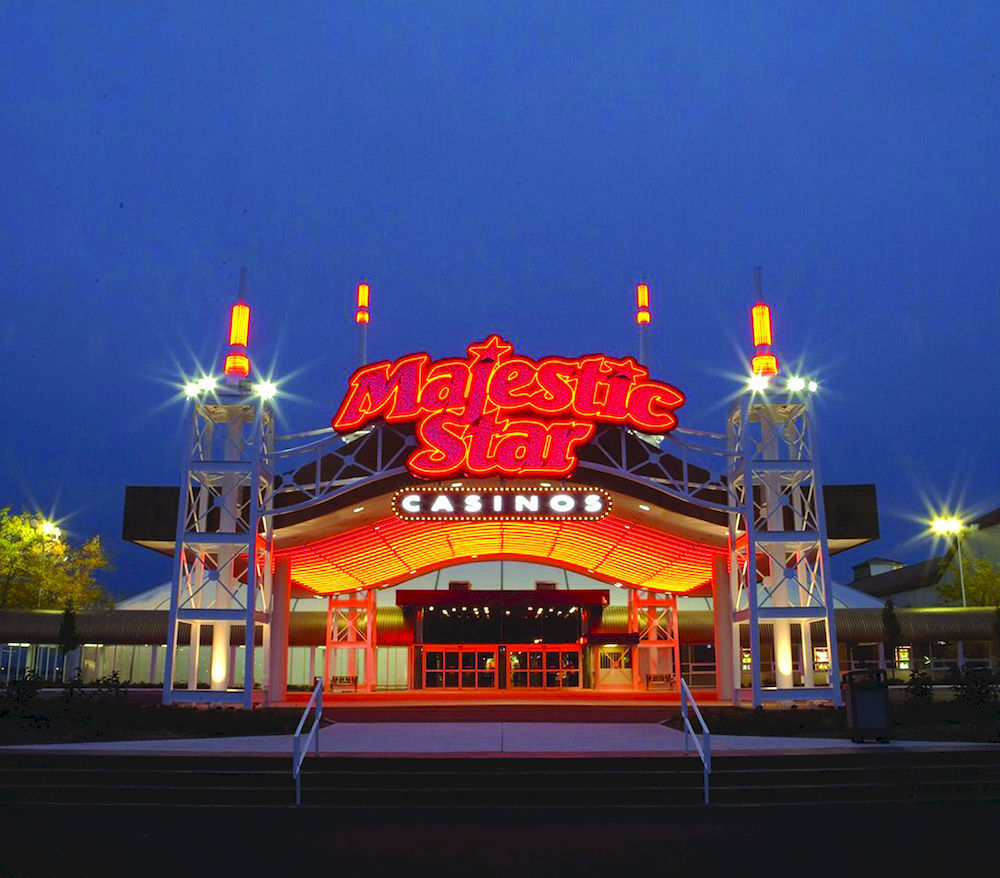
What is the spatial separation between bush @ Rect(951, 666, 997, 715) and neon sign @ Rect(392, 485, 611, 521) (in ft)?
34.9

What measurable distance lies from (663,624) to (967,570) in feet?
80.8

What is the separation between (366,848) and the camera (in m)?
11.1

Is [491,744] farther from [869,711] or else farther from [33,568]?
[33,568]

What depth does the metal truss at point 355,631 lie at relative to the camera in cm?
4250

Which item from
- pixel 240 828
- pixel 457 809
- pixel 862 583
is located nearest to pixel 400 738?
pixel 457 809

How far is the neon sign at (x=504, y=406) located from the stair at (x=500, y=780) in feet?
40.6

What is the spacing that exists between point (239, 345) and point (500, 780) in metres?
18.3

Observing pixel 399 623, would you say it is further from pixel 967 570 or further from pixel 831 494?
pixel 967 570

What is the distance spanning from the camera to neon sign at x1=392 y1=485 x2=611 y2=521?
28.8 m

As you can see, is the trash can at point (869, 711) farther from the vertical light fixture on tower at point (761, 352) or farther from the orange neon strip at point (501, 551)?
the orange neon strip at point (501, 551)

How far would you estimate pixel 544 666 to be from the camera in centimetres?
4706

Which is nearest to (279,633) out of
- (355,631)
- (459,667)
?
(355,631)

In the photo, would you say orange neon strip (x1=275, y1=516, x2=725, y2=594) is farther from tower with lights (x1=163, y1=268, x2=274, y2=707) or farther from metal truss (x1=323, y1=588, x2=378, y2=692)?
tower with lights (x1=163, y1=268, x2=274, y2=707)

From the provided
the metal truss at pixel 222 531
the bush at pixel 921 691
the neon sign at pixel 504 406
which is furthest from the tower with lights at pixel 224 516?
the bush at pixel 921 691
